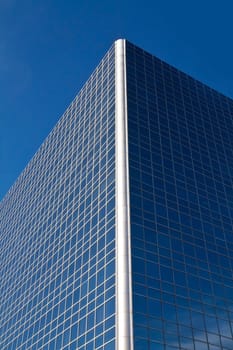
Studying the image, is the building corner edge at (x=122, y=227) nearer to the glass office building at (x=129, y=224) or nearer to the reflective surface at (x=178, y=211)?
the glass office building at (x=129, y=224)

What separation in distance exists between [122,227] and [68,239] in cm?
1252

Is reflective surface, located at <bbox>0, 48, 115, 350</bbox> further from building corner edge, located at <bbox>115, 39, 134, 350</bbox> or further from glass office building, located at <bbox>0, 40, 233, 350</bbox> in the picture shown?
building corner edge, located at <bbox>115, 39, 134, 350</bbox>

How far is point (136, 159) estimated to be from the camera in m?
49.5

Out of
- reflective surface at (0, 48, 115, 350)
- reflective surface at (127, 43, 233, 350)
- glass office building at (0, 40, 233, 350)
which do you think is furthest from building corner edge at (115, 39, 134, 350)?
reflective surface at (0, 48, 115, 350)

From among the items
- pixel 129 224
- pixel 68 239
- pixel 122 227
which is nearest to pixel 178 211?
pixel 129 224

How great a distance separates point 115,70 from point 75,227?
2141cm

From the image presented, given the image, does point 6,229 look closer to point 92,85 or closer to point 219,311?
point 92,85

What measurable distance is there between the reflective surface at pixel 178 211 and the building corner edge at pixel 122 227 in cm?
63

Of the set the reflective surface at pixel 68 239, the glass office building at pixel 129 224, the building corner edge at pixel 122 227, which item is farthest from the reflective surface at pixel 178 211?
the reflective surface at pixel 68 239

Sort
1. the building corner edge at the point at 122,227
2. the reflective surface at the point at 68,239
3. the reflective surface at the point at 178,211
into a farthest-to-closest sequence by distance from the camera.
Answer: the reflective surface at the point at 68,239
the reflective surface at the point at 178,211
the building corner edge at the point at 122,227

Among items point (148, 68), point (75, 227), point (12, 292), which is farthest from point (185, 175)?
point (12, 292)

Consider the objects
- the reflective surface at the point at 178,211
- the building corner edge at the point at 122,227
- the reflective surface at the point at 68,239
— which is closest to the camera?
the building corner edge at the point at 122,227

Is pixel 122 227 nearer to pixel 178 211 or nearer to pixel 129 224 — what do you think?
pixel 129 224

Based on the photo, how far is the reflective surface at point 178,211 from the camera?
3991 cm
